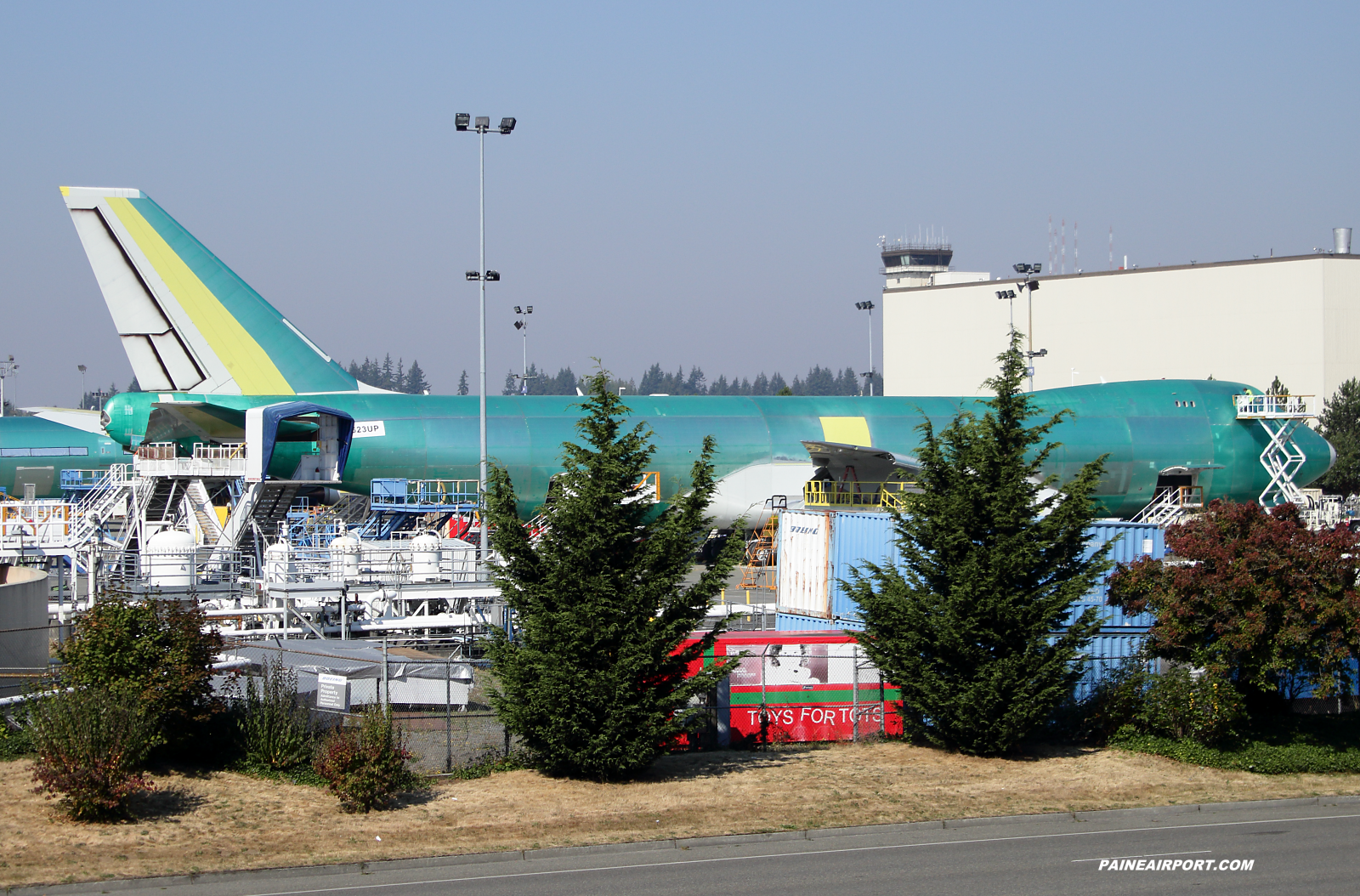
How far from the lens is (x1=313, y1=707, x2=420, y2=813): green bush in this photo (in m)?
15.7

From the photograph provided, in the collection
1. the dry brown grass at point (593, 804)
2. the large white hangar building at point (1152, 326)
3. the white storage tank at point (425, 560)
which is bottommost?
the dry brown grass at point (593, 804)

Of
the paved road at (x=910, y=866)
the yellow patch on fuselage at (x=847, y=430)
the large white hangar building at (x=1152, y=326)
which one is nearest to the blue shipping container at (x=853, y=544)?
the paved road at (x=910, y=866)

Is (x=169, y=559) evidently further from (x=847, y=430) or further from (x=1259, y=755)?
(x=847, y=430)

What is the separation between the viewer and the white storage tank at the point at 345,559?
96.2 ft

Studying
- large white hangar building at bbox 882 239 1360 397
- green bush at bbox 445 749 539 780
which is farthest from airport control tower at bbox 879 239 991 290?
green bush at bbox 445 749 539 780

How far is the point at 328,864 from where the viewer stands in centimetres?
1387

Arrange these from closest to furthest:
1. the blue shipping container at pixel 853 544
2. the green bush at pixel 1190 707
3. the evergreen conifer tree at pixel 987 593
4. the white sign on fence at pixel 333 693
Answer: the white sign on fence at pixel 333 693 < the evergreen conifer tree at pixel 987 593 < the green bush at pixel 1190 707 < the blue shipping container at pixel 853 544

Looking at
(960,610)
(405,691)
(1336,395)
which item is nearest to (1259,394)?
(1336,395)

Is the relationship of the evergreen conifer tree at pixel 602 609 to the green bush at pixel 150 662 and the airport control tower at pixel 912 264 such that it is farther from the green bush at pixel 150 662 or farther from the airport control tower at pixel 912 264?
the airport control tower at pixel 912 264

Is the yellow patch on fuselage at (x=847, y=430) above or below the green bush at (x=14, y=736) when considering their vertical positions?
above

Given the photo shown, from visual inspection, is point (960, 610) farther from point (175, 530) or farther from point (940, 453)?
point (175, 530)

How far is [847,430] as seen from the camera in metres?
55.7

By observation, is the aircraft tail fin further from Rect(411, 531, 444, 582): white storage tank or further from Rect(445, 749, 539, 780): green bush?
Rect(445, 749, 539, 780): green bush

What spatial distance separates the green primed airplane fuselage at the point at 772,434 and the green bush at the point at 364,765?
3350cm
